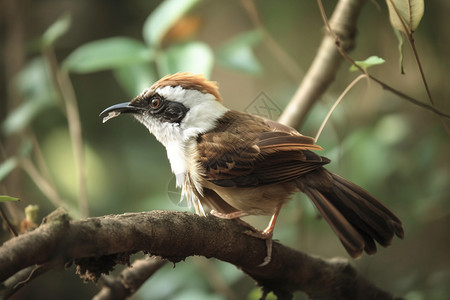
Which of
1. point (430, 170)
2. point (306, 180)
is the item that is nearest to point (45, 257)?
point (306, 180)

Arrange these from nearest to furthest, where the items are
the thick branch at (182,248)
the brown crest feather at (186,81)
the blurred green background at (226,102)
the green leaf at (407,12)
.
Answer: the thick branch at (182,248)
the green leaf at (407,12)
the brown crest feather at (186,81)
the blurred green background at (226,102)

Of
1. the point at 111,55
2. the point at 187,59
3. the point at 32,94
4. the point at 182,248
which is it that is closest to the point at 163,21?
A: the point at 187,59

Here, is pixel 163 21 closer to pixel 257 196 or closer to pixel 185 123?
pixel 185 123

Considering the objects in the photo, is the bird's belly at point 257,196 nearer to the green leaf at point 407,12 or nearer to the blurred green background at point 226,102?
the blurred green background at point 226,102

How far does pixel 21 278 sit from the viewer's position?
2.03 metres

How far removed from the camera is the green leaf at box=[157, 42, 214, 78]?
2.85m

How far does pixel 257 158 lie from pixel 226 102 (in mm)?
3401

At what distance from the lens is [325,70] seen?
11.1ft

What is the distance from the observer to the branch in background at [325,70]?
10.9 ft

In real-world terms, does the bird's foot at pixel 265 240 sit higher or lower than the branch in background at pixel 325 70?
lower

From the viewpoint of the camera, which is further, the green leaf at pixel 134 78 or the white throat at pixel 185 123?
the green leaf at pixel 134 78

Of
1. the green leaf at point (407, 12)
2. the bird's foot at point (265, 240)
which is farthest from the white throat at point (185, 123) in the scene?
the green leaf at point (407, 12)

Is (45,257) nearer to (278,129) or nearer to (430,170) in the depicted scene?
(278,129)

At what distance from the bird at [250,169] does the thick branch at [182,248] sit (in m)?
0.18
